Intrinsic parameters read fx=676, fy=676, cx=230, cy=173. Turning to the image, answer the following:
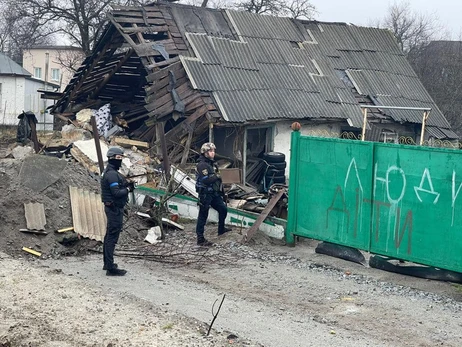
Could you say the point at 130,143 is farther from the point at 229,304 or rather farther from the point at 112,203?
the point at 229,304

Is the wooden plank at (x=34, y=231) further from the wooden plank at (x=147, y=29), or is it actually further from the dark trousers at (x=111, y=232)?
the wooden plank at (x=147, y=29)

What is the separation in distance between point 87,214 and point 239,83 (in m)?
8.10

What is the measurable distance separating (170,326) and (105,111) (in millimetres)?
14145

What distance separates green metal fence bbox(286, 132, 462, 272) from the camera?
8.67 meters

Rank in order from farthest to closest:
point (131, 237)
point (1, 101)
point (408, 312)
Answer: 1. point (1, 101)
2. point (131, 237)
3. point (408, 312)

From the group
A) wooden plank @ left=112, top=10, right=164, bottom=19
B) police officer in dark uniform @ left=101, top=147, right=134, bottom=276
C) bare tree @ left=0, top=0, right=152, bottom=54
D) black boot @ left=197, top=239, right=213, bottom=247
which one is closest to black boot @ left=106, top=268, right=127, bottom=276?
police officer in dark uniform @ left=101, top=147, right=134, bottom=276

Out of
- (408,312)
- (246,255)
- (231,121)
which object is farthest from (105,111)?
(408,312)

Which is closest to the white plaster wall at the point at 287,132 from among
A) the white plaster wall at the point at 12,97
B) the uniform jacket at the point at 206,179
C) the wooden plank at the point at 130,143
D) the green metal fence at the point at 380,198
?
the wooden plank at the point at 130,143

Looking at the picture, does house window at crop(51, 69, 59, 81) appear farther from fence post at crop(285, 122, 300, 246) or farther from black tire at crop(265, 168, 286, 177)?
fence post at crop(285, 122, 300, 246)

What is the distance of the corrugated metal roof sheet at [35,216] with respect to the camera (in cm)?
1055

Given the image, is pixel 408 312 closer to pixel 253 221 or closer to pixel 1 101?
pixel 253 221

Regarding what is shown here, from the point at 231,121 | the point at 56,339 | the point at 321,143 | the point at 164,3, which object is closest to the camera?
the point at 56,339

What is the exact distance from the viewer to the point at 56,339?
20.7 ft

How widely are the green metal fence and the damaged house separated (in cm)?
604
